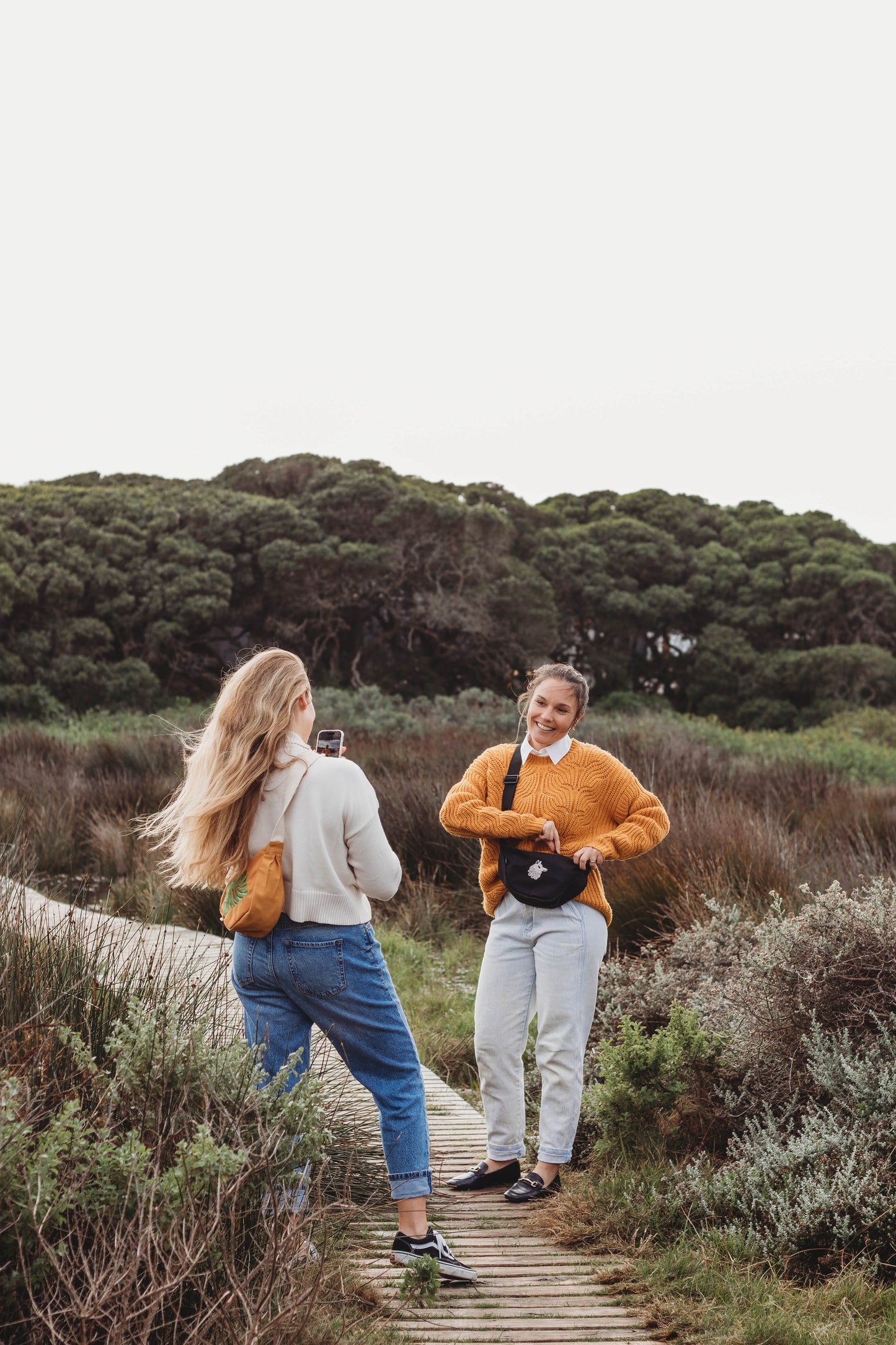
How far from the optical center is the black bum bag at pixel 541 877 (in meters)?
3.64

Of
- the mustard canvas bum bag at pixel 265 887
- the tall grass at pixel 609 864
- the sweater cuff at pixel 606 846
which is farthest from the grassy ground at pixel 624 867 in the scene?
the sweater cuff at pixel 606 846

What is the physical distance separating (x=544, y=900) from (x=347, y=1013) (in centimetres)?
93

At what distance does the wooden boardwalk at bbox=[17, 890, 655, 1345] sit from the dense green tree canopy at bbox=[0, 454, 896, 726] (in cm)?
1794

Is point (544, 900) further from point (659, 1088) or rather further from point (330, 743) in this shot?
point (330, 743)

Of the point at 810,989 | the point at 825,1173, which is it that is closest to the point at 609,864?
the point at 810,989

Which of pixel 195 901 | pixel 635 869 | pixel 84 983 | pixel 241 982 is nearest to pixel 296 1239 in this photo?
pixel 241 982

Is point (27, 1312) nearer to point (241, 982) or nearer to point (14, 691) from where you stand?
point (241, 982)

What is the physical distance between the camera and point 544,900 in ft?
11.9

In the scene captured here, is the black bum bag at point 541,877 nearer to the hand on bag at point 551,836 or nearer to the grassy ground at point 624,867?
the hand on bag at point 551,836

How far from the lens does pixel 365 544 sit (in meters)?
24.2

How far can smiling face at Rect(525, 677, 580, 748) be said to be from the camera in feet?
12.5

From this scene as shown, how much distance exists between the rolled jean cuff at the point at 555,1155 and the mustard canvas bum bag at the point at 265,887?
1.32 meters

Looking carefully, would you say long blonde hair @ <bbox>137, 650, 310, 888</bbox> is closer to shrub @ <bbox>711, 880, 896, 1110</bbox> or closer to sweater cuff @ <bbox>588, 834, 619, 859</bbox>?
sweater cuff @ <bbox>588, 834, 619, 859</bbox>

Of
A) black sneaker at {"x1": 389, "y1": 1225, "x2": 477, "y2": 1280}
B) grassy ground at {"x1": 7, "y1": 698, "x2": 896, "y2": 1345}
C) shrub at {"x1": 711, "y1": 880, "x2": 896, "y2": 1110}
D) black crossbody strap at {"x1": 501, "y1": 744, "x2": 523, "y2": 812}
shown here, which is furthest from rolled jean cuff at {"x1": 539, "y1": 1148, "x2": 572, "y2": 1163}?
black crossbody strap at {"x1": 501, "y1": 744, "x2": 523, "y2": 812}
